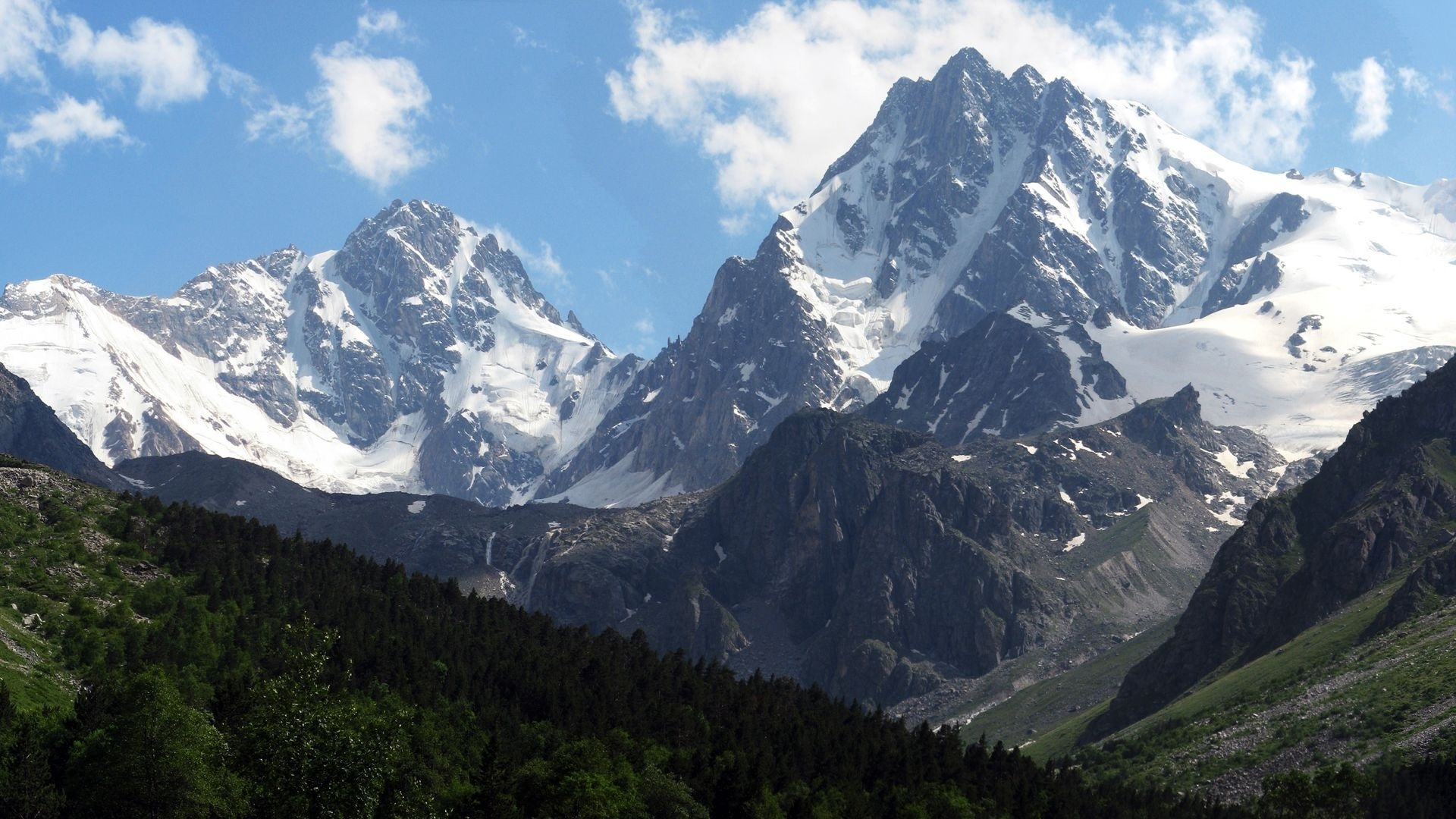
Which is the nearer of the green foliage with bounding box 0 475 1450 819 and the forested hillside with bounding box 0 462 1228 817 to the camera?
the green foliage with bounding box 0 475 1450 819

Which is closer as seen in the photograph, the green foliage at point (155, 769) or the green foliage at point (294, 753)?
the green foliage at point (294, 753)

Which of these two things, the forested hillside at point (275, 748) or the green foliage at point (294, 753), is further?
the forested hillside at point (275, 748)

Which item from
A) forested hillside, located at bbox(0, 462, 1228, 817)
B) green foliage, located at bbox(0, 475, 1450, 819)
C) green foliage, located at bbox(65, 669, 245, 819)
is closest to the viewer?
green foliage, located at bbox(0, 475, 1450, 819)

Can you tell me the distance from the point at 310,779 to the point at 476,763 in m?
57.9

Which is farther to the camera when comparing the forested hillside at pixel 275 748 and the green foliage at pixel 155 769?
the green foliage at pixel 155 769

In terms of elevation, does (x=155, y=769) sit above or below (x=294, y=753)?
below

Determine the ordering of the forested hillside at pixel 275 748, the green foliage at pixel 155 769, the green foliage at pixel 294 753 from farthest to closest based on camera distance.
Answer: the green foliage at pixel 155 769 → the forested hillside at pixel 275 748 → the green foliage at pixel 294 753

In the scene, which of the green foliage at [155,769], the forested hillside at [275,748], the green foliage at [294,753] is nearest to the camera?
the green foliage at [294,753]

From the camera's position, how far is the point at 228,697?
16525 cm

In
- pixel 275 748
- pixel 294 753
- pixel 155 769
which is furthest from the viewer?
pixel 155 769

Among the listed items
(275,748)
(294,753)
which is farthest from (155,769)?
(294,753)

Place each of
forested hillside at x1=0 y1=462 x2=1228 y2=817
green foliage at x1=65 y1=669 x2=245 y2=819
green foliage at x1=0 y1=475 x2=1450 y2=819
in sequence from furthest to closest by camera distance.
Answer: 1. green foliage at x1=65 y1=669 x2=245 y2=819
2. forested hillside at x1=0 y1=462 x2=1228 y2=817
3. green foliage at x1=0 y1=475 x2=1450 y2=819

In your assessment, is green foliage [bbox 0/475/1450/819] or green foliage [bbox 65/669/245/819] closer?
green foliage [bbox 0/475/1450/819]

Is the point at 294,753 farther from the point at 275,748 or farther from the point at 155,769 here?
the point at 155,769
